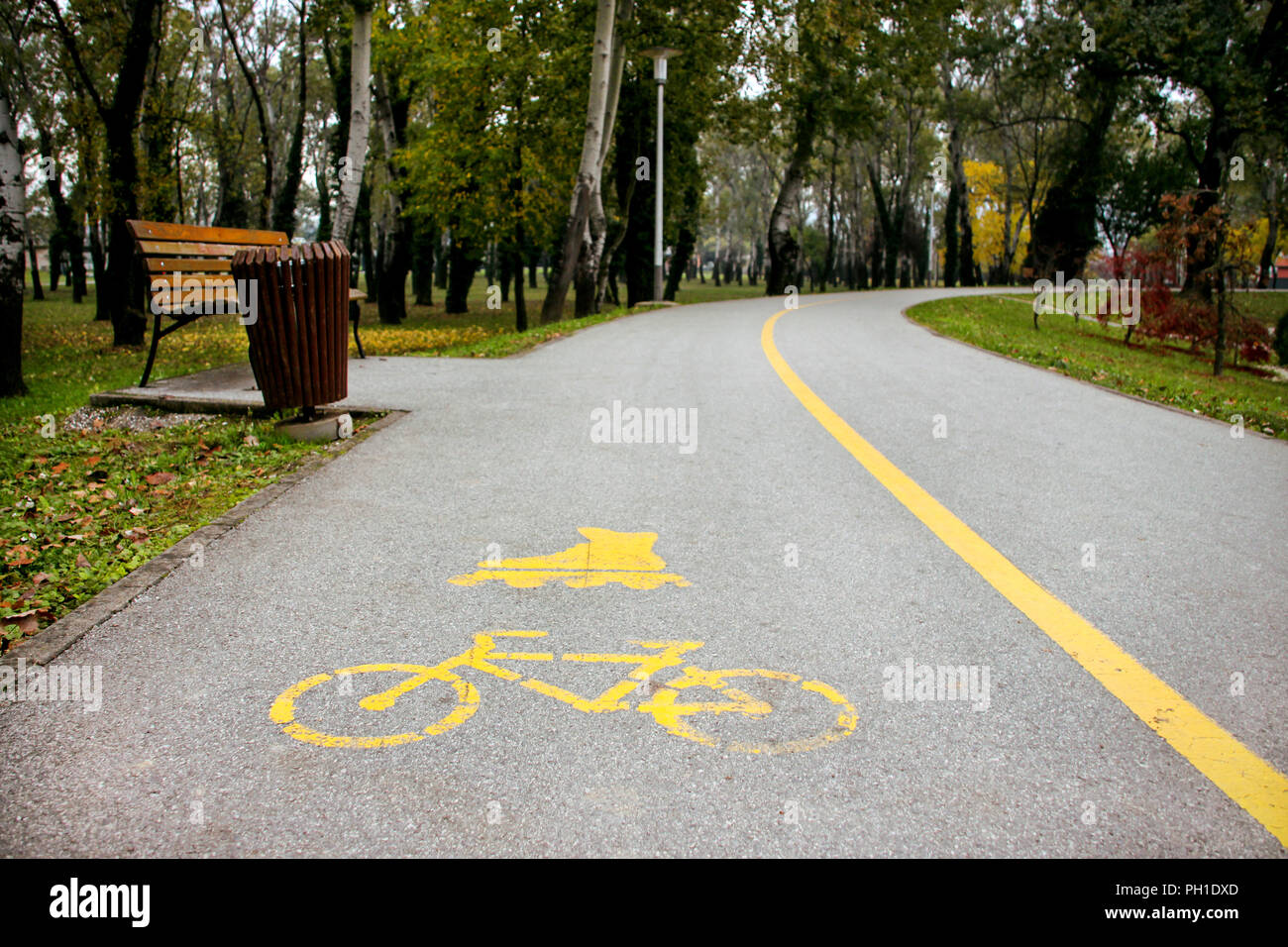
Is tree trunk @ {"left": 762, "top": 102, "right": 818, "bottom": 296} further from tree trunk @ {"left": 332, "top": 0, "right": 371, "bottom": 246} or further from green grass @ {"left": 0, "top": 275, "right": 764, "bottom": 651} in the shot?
green grass @ {"left": 0, "top": 275, "right": 764, "bottom": 651}

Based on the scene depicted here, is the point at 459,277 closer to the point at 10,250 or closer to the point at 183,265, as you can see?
the point at 10,250

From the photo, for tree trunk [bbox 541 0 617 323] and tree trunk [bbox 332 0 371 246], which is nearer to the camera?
tree trunk [bbox 332 0 371 246]

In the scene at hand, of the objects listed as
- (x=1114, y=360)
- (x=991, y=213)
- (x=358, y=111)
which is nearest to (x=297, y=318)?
(x=358, y=111)

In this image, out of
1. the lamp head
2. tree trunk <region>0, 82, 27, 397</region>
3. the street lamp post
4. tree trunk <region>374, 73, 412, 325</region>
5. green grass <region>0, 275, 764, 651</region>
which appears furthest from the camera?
tree trunk <region>374, 73, 412, 325</region>

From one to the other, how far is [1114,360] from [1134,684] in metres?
18.5

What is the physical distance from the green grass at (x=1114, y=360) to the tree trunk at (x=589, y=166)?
7.79m

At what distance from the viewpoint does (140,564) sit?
15.1ft

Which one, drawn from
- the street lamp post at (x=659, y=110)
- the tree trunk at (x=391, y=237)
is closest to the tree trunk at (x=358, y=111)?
the street lamp post at (x=659, y=110)

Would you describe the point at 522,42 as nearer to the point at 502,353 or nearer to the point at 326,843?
the point at 502,353

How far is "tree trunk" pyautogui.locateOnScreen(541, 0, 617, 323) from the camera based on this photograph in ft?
66.0

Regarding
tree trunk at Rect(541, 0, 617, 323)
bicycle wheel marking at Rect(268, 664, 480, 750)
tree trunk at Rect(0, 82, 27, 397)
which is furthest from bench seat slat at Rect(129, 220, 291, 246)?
tree trunk at Rect(541, 0, 617, 323)

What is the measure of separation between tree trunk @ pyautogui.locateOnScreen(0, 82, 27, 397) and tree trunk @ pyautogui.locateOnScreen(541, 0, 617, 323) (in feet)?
37.4

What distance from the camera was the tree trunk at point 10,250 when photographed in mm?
9688

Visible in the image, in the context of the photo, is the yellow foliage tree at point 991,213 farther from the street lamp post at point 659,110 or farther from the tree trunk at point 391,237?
the tree trunk at point 391,237
